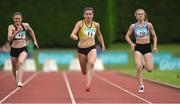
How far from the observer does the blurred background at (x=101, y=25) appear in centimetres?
4371

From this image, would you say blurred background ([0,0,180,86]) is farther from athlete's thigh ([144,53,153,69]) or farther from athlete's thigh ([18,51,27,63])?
athlete's thigh ([144,53,153,69])

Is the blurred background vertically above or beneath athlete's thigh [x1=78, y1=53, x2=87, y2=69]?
beneath

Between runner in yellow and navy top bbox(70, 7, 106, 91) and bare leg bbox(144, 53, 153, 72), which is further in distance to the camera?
bare leg bbox(144, 53, 153, 72)

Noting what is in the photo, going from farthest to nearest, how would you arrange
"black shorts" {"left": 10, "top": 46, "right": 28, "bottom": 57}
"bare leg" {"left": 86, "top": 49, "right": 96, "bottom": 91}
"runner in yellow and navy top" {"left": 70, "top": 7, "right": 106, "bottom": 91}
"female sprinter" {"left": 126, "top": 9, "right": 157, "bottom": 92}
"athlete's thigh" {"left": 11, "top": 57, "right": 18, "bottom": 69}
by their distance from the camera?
"athlete's thigh" {"left": 11, "top": 57, "right": 18, "bottom": 69} < "black shorts" {"left": 10, "top": 46, "right": 28, "bottom": 57} < "female sprinter" {"left": 126, "top": 9, "right": 157, "bottom": 92} < "bare leg" {"left": 86, "top": 49, "right": 96, "bottom": 91} < "runner in yellow and navy top" {"left": 70, "top": 7, "right": 106, "bottom": 91}

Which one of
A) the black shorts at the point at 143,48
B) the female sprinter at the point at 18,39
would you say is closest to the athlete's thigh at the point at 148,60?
the black shorts at the point at 143,48

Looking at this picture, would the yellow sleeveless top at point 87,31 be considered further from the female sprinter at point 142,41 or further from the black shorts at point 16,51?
the black shorts at point 16,51

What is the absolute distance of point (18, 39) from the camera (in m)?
20.7

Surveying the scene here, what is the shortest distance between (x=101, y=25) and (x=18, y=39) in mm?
26004

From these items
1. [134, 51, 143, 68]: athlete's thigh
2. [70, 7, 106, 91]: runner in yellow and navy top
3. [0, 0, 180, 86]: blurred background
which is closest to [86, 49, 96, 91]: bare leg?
[70, 7, 106, 91]: runner in yellow and navy top

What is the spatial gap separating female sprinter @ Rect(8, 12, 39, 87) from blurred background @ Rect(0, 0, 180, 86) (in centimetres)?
2029

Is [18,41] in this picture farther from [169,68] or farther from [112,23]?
[112,23]

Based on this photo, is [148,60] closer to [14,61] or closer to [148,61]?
[148,61]

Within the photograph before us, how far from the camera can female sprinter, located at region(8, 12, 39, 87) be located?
20.4 m

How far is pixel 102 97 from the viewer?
18.3m
